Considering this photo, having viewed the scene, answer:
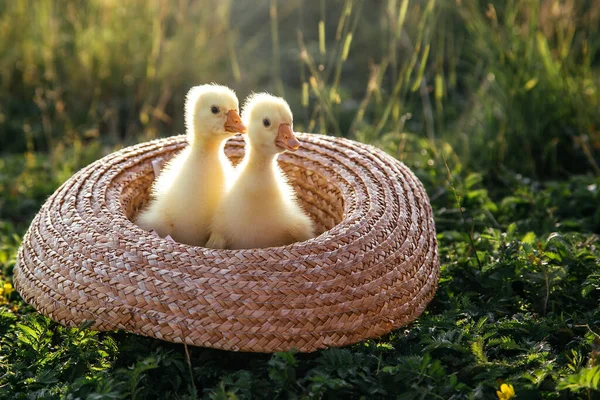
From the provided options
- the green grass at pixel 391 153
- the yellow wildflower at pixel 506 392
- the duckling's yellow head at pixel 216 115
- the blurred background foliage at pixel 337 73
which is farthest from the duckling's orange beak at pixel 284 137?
the yellow wildflower at pixel 506 392

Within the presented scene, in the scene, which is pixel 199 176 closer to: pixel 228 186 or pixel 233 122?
pixel 228 186

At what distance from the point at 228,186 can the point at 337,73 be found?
4.79 ft

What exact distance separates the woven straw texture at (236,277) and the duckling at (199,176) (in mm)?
222

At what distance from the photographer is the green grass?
293 centimetres

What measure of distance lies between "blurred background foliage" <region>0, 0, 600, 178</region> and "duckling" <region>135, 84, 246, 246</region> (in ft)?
3.54

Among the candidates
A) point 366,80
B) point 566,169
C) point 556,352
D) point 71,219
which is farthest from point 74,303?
point 366,80

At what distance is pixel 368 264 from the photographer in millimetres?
3125

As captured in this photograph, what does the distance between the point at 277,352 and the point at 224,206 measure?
3.28 ft

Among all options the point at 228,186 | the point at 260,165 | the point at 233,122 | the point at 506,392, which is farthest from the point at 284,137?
the point at 506,392

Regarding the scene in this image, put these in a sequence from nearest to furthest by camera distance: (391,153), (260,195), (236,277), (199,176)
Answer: (236,277), (260,195), (199,176), (391,153)

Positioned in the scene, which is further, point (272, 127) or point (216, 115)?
point (216, 115)

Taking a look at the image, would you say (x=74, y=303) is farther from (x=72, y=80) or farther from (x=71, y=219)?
(x=72, y=80)

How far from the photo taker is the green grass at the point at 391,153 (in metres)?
2.93

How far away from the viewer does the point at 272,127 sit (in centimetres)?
345
